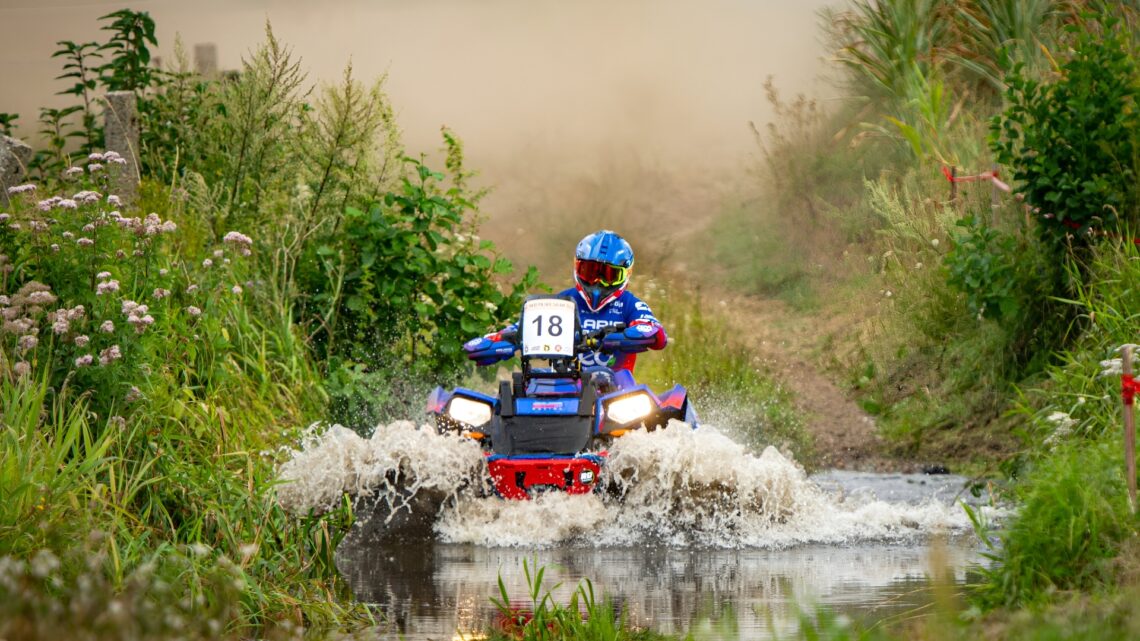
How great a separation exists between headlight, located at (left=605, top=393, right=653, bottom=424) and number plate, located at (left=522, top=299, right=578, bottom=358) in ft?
1.51

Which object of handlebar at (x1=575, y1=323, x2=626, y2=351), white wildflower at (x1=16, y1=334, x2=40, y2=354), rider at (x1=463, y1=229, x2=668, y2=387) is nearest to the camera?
white wildflower at (x1=16, y1=334, x2=40, y2=354)

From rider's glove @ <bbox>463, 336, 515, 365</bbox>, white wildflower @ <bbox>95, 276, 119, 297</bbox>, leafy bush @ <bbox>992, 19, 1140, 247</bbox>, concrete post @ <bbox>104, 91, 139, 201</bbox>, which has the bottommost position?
white wildflower @ <bbox>95, 276, 119, 297</bbox>

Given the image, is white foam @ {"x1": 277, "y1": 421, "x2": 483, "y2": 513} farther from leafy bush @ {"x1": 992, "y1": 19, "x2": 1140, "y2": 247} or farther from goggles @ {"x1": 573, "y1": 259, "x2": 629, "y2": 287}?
leafy bush @ {"x1": 992, "y1": 19, "x2": 1140, "y2": 247}

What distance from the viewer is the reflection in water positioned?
6.20 m

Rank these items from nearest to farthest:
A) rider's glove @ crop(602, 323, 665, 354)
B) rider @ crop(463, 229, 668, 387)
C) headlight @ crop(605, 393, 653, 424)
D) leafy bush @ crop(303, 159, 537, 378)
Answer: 1. headlight @ crop(605, 393, 653, 424)
2. rider's glove @ crop(602, 323, 665, 354)
3. rider @ crop(463, 229, 668, 387)
4. leafy bush @ crop(303, 159, 537, 378)

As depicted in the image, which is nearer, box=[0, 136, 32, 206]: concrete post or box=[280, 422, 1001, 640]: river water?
box=[280, 422, 1001, 640]: river water

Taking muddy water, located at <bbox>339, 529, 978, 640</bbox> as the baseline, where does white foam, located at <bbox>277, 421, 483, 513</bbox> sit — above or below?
above

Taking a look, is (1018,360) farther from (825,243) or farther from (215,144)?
(825,243)

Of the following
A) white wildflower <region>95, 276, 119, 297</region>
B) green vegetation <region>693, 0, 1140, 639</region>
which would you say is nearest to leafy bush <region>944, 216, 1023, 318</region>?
green vegetation <region>693, 0, 1140, 639</region>

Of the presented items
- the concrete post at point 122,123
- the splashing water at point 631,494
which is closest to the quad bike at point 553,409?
the splashing water at point 631,494

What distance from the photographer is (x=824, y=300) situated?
1995 centimetres

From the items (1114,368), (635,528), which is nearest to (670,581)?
(635,528)

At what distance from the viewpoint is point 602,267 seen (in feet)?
34.9

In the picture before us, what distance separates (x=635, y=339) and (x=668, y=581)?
2854mm
